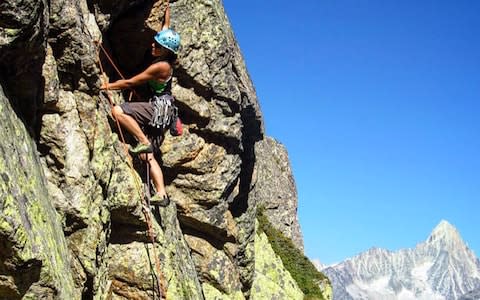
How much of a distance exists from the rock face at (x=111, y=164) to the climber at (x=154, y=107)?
1.34 ft

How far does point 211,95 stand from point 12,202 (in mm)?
10669

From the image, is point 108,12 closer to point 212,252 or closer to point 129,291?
point 129,291

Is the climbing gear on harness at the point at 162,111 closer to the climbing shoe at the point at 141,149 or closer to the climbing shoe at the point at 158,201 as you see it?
the climbing shoe at the point at 141,149

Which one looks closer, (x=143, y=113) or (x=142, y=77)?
(x=142, y=77)

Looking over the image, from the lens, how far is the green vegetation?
108 feet

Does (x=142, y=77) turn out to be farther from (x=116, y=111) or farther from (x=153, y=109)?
(x=116, y=111)

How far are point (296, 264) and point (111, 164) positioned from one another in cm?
2244

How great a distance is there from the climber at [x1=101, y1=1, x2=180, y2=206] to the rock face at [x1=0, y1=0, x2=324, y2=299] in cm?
41

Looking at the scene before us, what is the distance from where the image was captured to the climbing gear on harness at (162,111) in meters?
15.5

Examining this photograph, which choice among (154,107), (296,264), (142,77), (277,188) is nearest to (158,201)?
(154,107)

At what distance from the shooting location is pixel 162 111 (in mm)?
15578

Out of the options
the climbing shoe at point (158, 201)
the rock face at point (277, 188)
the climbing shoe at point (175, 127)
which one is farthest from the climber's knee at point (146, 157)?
the rock face at point (277, 188)

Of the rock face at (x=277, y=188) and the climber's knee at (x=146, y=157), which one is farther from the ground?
the rock face at (x=277, y=188)

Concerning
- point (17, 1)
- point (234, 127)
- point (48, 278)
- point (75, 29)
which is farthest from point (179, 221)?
point (17, 1)
